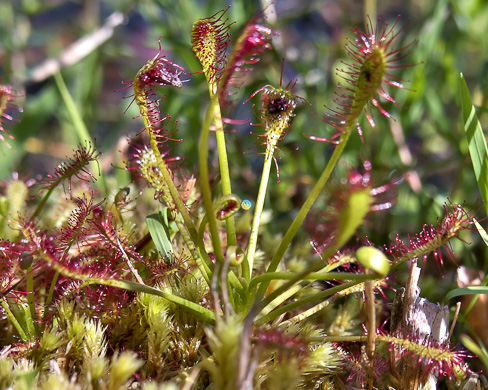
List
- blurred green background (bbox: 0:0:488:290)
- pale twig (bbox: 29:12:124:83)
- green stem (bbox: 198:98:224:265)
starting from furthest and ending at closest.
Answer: pale twig (bbox: 29:12:124:83)
blurred green background (bbox: 0:0:488:290)
green stem (bbox: 198:98:224:265)

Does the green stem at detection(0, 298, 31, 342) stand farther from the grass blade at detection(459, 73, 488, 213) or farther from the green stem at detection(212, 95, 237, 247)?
the grass blade at detection(459, 73, 488, 213)

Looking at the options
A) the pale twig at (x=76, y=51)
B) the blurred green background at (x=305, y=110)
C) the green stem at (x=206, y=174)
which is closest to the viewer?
the green stem at (x=206, y=174)

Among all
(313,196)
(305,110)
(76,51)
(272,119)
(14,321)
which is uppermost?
(76,51)

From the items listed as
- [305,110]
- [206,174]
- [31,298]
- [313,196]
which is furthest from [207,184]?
[305,110]

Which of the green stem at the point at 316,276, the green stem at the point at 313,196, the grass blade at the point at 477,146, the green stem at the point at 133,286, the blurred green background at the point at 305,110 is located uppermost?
the blurred green background at the point at 305,110

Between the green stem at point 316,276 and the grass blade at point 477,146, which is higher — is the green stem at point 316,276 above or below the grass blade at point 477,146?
below

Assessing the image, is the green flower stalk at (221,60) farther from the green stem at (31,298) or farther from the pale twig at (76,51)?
the pale twig at (76,51)

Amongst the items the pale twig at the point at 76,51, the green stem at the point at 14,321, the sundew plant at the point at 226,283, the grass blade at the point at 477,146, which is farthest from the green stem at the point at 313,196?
the pale twig at the point at 76,51

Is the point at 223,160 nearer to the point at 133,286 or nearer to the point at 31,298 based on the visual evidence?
the point at 133,286

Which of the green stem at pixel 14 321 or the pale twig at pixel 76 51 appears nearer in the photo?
the green stem at pixel 14 321

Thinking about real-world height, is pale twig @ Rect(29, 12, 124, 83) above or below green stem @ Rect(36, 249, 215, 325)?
above

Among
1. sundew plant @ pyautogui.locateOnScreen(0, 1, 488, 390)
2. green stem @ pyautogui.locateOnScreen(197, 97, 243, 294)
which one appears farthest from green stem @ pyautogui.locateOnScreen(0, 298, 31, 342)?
green stem @ pyautogui.locateOnScreen(197, 97, 243, 294)
